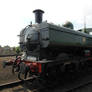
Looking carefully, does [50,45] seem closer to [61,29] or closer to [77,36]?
[61,29]

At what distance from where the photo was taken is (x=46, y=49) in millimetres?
4484

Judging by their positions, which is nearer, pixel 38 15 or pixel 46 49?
pixel 46 49

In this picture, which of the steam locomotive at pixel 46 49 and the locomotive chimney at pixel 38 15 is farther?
the locomotive chimney at pixel 38 15

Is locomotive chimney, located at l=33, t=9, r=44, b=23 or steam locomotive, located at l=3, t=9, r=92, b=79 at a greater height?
locomotive chimney, located at l=33, t=9, r=44, b=23

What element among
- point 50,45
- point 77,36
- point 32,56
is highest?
point 77,36

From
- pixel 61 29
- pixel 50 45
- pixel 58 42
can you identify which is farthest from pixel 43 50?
pixel 61 29

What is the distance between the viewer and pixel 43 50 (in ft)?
14.6

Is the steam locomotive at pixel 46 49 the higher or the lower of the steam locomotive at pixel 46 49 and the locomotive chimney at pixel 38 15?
the lower

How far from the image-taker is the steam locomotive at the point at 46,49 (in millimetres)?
4098

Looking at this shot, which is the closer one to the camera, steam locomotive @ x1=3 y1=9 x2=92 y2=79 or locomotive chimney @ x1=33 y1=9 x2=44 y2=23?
steam locomotive @ x1=3 y1=9 x2=92 y2=79

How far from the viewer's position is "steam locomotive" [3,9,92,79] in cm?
410

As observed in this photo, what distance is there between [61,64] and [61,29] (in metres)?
1.51

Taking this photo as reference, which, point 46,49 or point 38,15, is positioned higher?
point 38,15

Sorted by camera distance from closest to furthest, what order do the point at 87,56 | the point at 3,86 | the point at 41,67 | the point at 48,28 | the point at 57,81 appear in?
the point at 41,67 → the point at 48,28 → the point at 3,86 → the point at 57,81 → the point at 87,56
